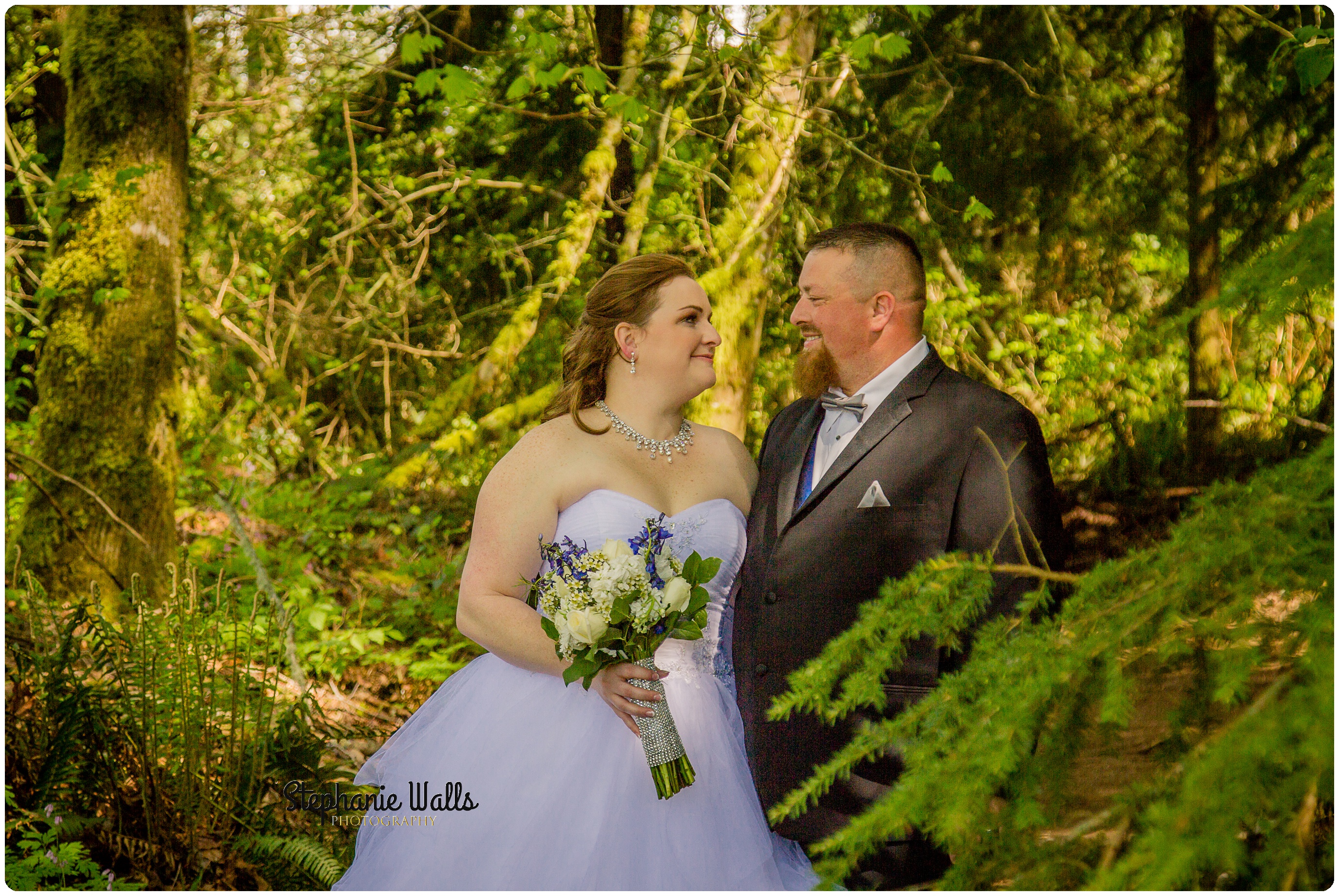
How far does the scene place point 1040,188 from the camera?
6.91 m

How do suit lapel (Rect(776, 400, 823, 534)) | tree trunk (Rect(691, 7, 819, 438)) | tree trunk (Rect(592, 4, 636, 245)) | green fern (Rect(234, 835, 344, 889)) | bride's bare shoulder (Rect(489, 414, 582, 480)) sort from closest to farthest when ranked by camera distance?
suit lapel (Rect(776, 400, 823, 534))
bride's bare shoulder (Rect(489, 414, 582, 480))
green fern (Rect(234, 835, 344, 889))
tree trunk (Rect(691, 7, 819, 438))
tree trunk (Rect(592, 4, 636, 245))

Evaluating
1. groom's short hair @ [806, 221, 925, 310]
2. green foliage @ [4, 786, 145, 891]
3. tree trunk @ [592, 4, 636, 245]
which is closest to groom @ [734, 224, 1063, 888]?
groom's short hair @ [806, 221, 925, 310]

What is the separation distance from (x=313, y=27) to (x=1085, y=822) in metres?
8.03

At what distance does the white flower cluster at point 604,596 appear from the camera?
7.41ft

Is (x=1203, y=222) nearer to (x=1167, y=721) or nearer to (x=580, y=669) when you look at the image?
(x=580, y=669)

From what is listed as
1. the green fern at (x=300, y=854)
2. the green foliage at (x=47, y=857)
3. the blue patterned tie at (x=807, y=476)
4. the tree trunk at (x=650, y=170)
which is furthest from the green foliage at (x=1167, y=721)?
the tree trunk at (x=650, y=170)

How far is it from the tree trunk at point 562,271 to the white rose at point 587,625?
431 centimetres

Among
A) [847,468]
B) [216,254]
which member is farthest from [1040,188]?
[216,254]

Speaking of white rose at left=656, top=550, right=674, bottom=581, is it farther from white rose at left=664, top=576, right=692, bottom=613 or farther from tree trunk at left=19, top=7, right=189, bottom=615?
tree trunk at left=19, top=7, right=189, bottom=615

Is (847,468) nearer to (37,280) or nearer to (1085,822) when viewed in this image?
(1085,822)

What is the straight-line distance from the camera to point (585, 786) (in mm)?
2518

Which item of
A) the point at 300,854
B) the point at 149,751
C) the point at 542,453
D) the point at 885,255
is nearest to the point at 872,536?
the point at 885,255

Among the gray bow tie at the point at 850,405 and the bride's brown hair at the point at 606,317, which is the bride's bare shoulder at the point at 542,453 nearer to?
the bride's brown hair at the point at 606,317

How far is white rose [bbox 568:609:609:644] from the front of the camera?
7.36 feet
